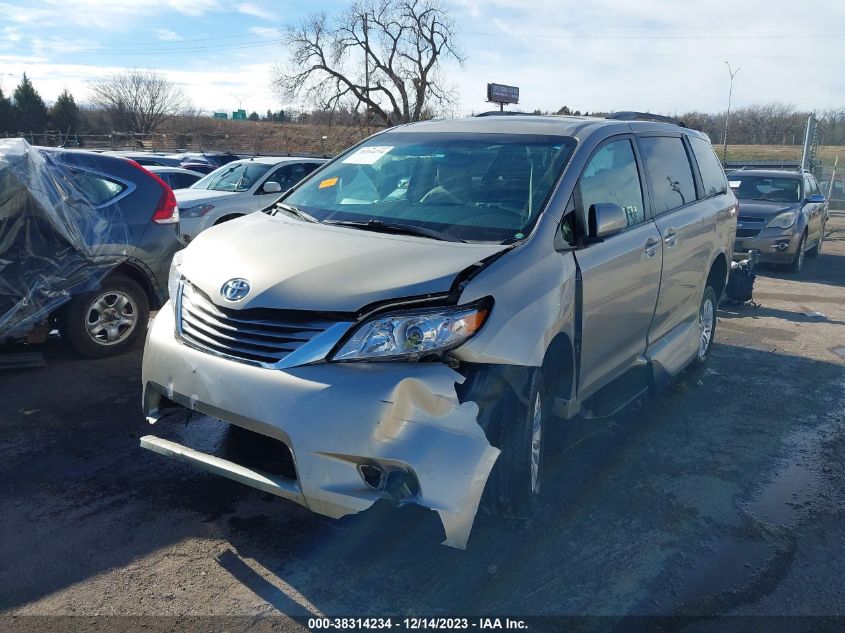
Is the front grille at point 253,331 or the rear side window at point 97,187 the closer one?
the front grille at point 253,331

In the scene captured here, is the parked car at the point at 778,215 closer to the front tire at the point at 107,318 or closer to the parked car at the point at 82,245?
the parked car at the point at 82,245

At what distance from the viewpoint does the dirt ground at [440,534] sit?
3125 mm

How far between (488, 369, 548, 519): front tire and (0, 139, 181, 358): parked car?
409 centimetres

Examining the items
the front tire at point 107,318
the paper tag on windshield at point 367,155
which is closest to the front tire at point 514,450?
the paper tag on windshield at point 367,155

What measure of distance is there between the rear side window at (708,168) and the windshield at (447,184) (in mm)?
2380

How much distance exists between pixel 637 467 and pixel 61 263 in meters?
4.55

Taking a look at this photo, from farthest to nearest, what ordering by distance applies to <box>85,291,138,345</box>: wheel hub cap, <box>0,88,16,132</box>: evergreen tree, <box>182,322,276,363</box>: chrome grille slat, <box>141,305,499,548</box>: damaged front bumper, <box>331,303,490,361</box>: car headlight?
<box>0,88,16,132</box>: evergreen tree → <box>85,291,138,345</box>: wheel hub cap → <box>182,322,276,363</box>: chrome grille slat → <box>331,303,490,361</box>: car headlight → <box>141,305,499,548</box>: damaged front bumper

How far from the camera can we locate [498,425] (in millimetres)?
3330

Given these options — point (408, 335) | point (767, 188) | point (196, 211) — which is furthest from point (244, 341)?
point (767, 188)

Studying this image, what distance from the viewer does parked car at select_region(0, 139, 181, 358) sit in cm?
573

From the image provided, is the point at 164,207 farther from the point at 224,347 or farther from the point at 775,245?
the point at 775,245

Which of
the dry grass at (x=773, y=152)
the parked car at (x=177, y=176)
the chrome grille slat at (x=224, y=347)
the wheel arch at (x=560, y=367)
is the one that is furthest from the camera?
the dry grass at (x=773, y=152)

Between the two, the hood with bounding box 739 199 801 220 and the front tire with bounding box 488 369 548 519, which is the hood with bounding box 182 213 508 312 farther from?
the hood with bounding box 739 199 801 220

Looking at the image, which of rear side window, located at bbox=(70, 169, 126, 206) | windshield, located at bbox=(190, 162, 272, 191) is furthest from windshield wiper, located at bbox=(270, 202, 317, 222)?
windshield, located at bbox=(190, 162, 272, 191)
